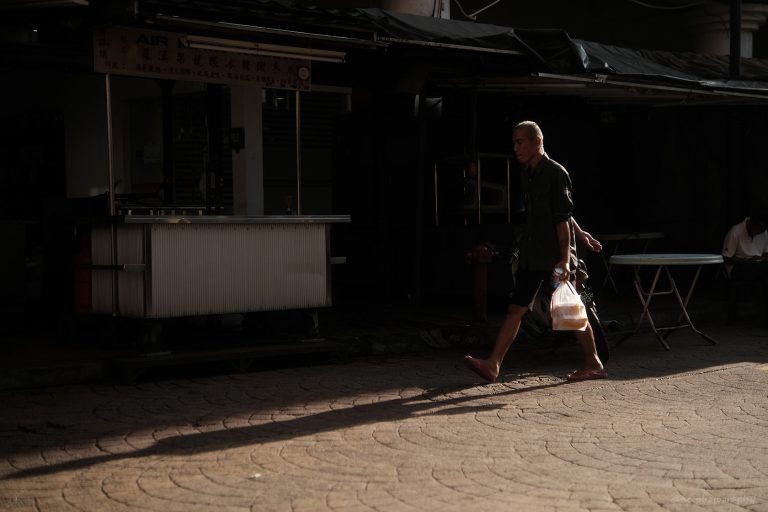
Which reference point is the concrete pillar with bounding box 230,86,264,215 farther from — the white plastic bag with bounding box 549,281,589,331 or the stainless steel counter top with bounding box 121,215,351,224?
the white plastic bag with bounding box 549,281,589,331

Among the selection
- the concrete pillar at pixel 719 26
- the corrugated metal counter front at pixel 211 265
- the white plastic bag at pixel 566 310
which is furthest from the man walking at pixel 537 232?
the concrete pillar at pixel 719 26

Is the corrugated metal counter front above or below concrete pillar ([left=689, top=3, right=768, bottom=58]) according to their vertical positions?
below

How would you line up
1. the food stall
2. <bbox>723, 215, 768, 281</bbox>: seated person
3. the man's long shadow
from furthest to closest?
1. <bbox>723, 215, 768, 281</bbox>: seated person
2. the food stall
3. the man's long shadow

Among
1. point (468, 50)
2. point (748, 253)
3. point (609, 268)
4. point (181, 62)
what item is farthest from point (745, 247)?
point (181, 62)

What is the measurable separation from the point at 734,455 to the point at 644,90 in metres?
7.49

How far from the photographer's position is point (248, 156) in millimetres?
12555

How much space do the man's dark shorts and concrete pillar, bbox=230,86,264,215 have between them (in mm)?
5199

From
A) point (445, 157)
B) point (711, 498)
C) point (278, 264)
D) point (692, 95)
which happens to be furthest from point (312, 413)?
point (692, 95)

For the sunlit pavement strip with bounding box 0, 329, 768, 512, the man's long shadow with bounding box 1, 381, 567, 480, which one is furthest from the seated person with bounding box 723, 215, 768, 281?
the man's long shadow with bounding box 1, 381, 567, 480

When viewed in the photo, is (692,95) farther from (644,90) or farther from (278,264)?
(278,264)

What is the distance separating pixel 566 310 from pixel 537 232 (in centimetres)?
68

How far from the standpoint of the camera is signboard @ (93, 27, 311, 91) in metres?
8.23

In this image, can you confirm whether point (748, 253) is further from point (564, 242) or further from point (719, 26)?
point (719, 26)

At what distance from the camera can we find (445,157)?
13.2 m
